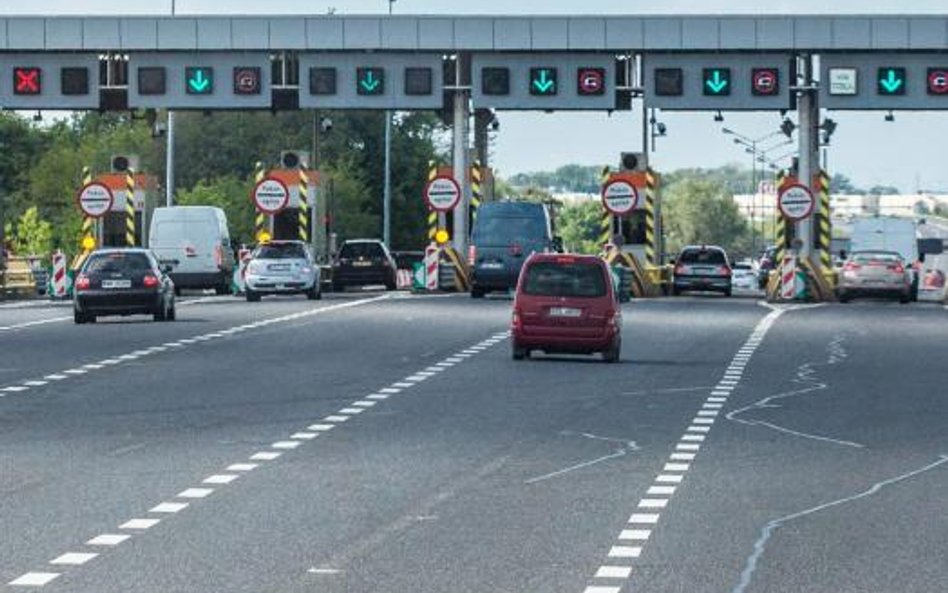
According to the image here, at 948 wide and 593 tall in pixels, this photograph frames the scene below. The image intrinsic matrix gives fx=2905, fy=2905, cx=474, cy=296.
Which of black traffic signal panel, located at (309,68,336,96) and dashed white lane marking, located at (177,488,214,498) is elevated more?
black traffic signal panel, located at (309,68,336,96)

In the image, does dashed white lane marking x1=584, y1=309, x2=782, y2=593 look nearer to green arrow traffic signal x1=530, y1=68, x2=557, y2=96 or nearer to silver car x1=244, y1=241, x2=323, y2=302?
silver car x1=244, y1=241, x2=323, y2=302

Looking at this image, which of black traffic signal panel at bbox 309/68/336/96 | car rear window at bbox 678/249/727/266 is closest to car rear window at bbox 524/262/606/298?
black traffic signal panel at bbox 309/68/336/96

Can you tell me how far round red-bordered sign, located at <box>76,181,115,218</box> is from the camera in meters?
67.6

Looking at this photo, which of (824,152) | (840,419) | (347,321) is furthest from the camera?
(824,152)

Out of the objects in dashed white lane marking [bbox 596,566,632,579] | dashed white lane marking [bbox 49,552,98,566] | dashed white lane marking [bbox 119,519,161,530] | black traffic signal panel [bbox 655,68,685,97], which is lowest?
dashed white lane marking [bbox 119,519,161,530]

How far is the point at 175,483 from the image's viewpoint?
18344 millimetres

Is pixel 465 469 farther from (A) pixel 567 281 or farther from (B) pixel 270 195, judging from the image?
(B) pixel 270 195

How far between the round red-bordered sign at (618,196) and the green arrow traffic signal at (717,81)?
3173 mm

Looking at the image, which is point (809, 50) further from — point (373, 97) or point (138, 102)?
point (138, 102)

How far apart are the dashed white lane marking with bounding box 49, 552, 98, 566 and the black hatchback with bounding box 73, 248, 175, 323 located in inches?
1263

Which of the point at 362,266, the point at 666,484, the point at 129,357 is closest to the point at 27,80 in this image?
the point at 362,266

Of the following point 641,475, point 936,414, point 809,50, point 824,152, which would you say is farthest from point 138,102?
point 824,152

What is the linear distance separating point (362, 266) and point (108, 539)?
199ft

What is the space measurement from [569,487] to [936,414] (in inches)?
337
